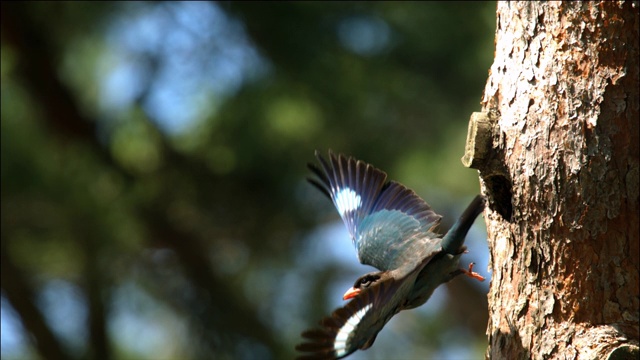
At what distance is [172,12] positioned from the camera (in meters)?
4.20

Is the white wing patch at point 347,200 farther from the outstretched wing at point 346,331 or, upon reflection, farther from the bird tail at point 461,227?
the outstretched wing at point 346,331

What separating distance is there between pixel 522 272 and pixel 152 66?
104 inches

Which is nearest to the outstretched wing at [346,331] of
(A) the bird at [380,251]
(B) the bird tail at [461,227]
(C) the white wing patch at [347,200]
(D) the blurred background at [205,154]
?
(A) the bird at [380,251]

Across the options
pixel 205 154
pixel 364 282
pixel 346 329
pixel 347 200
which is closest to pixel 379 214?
pixel 347 200

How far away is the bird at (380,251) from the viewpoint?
201cm

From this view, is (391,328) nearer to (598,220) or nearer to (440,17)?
(440,17)

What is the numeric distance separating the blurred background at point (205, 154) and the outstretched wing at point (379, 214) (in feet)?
3.95

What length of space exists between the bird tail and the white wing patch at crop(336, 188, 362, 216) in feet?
1.81

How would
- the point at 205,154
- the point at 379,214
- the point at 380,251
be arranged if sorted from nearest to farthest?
the point at 380,251
the point at 379,214
the point at 205,154

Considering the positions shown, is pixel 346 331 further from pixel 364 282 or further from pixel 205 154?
pixel 205 154

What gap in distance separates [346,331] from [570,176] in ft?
2.26

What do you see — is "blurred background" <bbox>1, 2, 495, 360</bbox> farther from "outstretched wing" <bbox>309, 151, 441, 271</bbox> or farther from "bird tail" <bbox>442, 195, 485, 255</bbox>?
"bird tail" <bbox>442, 195, 485, 255</bbox>

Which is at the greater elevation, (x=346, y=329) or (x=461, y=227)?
(x=461, y=227)

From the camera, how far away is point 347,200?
2.98 m
